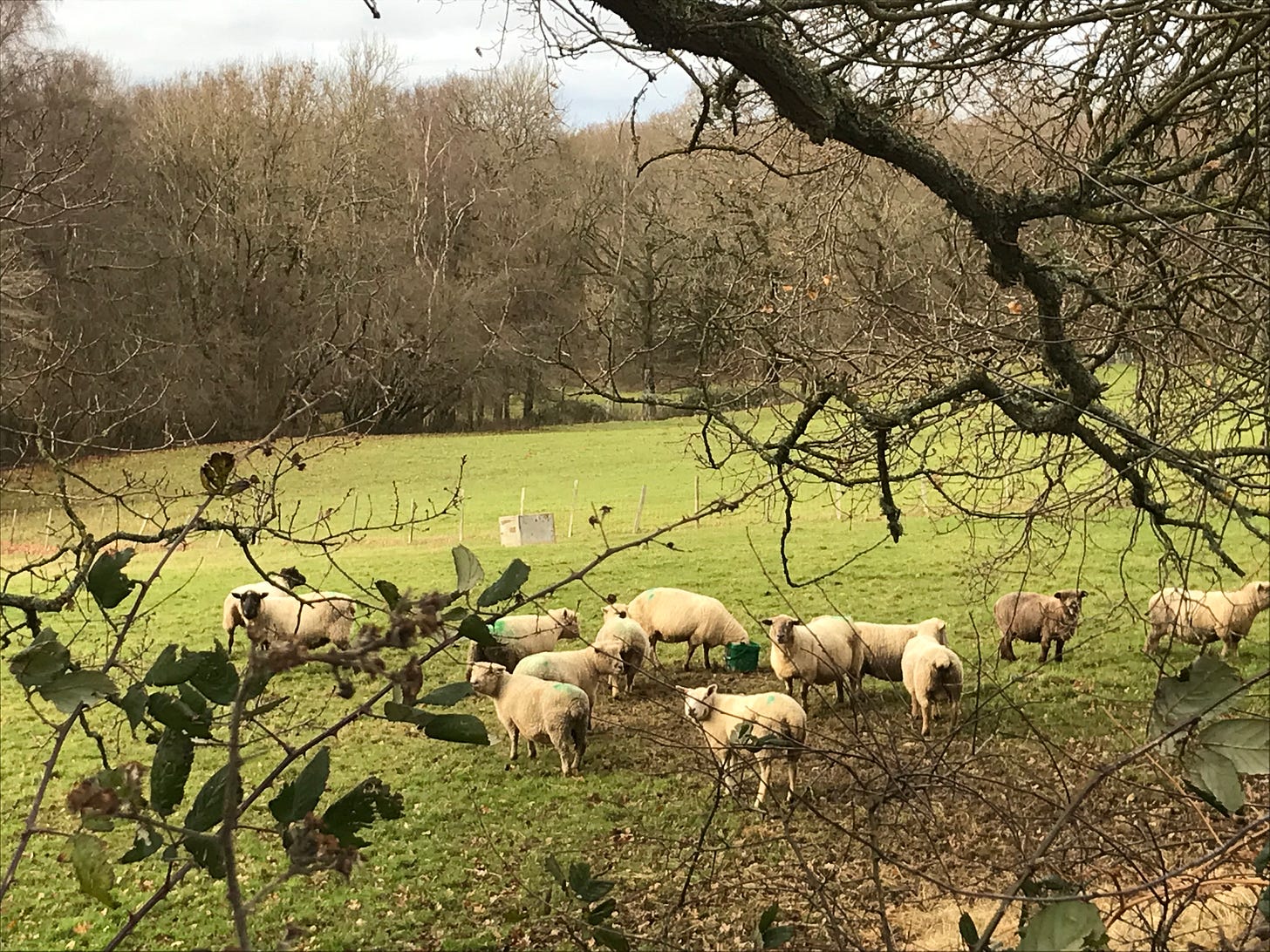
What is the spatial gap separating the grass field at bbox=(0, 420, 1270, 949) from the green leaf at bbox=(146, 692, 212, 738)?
64 mm

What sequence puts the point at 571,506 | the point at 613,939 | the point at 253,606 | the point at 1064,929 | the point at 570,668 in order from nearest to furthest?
the point at 1064,929 → the point at 613,939 → the point at 253,606 → the point at 570,668 → the point at 571,506

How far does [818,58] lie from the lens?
16.7 feet

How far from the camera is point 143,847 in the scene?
102 cm

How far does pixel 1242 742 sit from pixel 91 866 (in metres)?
1.18

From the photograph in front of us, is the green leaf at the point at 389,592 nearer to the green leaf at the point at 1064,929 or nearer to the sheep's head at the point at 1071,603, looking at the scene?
the green leaf at the point at 1064,929

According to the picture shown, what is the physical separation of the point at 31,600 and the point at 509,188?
2258 cm

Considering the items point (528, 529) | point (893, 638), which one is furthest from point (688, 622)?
point (528, 529)

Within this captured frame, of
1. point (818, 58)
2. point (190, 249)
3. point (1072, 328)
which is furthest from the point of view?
point (190, 249)

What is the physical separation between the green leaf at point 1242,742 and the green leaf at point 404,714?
81 cm

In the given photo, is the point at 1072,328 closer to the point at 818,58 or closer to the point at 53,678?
the point at 818,58

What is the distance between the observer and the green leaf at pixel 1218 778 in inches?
40.7

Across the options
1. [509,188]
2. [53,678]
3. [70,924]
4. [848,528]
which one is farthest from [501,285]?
[53,678]

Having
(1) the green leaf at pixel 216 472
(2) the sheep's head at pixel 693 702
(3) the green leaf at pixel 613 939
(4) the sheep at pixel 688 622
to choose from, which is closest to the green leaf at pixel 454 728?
(1) the green leaf at pixel 216 472

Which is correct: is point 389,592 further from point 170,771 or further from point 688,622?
point 688,622
